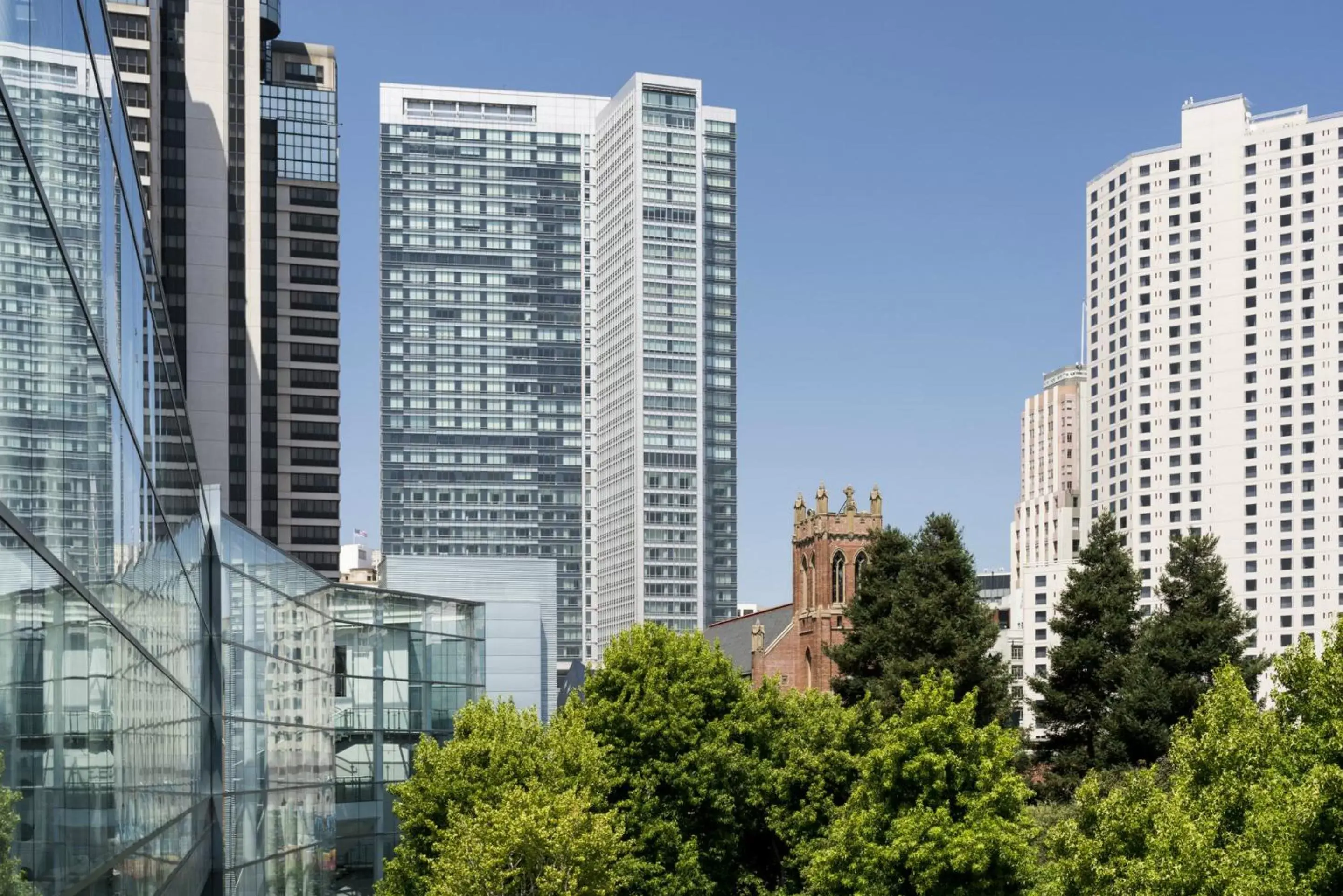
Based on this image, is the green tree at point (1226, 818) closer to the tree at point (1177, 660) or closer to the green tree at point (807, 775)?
the green tree at point (807, 775)

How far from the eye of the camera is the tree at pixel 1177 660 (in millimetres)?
56500

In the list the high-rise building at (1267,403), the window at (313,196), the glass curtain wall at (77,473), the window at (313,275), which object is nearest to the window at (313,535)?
the window at (313,275)

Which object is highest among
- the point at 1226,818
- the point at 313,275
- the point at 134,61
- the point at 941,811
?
the point at 134,61

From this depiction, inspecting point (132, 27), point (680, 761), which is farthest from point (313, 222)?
point (680, 761)

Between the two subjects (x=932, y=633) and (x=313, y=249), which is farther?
(x=313, y=249)

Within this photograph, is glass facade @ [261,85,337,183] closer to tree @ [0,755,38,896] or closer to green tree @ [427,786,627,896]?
green tree @ [427,786,627,896]

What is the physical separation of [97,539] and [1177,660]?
49.2m

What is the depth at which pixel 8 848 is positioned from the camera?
34.5 feet

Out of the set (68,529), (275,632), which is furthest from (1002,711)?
(68,529)

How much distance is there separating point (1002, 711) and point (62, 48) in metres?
55.9

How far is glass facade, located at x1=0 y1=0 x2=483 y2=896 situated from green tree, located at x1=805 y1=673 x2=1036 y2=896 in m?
16.7

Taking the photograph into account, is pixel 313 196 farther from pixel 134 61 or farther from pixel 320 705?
pixel 320 705

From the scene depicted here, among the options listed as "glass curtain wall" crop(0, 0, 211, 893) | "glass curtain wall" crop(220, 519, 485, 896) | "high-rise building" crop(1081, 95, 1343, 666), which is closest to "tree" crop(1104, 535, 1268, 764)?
"glass curtain wall" crop(220, 519, 485, 896)

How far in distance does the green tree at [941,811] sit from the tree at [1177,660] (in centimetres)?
1639
